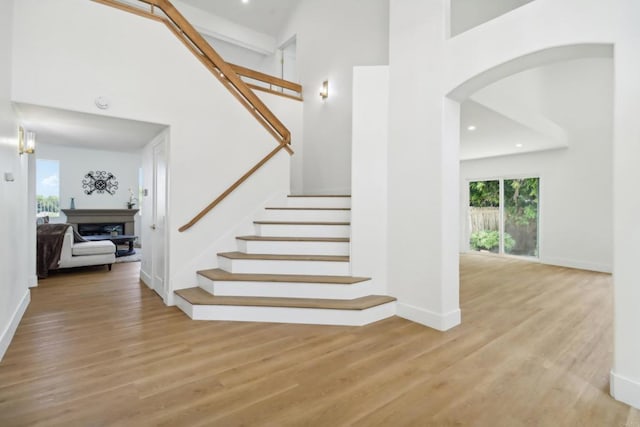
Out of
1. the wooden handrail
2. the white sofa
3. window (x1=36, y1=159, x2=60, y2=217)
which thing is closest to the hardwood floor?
the wooden handrail

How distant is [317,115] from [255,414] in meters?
5.39

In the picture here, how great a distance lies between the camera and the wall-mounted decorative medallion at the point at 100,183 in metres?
8.49

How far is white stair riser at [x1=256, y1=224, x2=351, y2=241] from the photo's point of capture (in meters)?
3.85

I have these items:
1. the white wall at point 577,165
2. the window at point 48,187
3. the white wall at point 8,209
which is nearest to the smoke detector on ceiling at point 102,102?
the white wall at point 8,209

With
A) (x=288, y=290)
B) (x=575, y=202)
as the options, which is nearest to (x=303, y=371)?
(x=288, y=290)

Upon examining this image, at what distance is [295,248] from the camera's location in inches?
145

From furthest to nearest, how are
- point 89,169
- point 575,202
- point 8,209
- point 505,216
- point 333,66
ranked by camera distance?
point 89,169 < point 505,216 < point 575,202 < point 333,66 < point 8,209

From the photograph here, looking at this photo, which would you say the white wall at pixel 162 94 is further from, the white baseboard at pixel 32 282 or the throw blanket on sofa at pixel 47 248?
the throw blanket on sofa at pixel 47 248

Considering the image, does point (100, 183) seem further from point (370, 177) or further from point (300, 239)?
point (370, 177)

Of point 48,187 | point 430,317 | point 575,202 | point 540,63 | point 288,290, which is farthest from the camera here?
point 48,187

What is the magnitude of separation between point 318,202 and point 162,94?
2319mm

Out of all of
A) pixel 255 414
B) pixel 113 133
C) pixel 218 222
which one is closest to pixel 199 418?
pixel 255 414

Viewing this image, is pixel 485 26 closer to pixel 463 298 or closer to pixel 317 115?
pixel 463 298

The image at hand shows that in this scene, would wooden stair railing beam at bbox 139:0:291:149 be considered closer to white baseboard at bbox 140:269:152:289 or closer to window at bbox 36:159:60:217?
white baseboard at bbox 140:269:152:289
